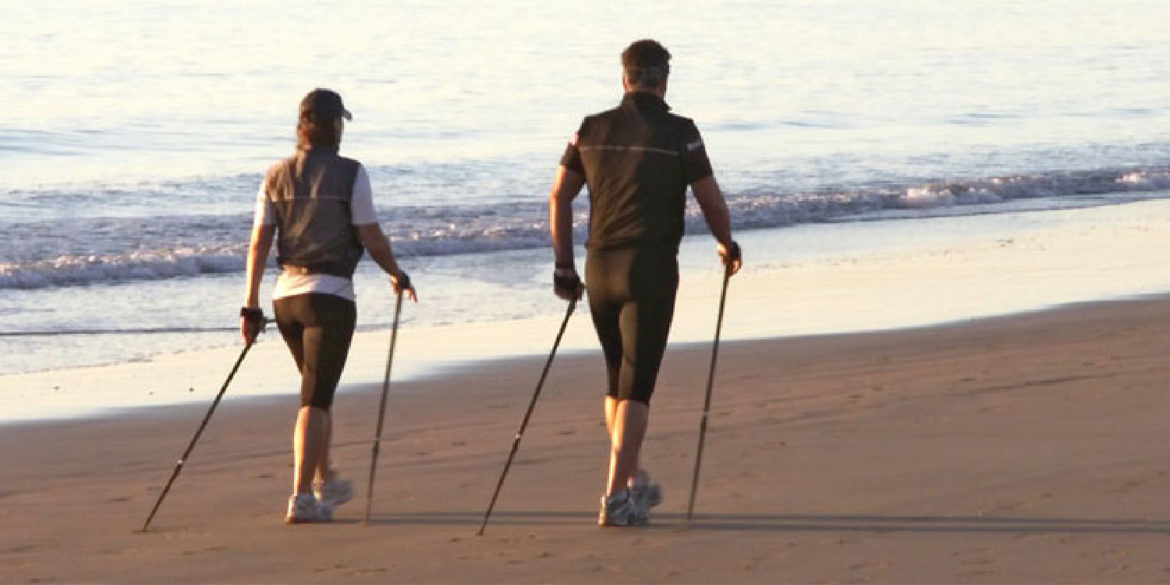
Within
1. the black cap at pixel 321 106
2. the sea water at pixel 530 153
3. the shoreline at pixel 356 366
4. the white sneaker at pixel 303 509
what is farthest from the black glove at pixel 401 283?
the sea water at pixel 530 153

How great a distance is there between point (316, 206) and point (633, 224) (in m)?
1.10

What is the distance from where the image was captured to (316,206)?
7.66 meters

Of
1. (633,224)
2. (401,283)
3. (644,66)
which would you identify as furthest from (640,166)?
(401,283)

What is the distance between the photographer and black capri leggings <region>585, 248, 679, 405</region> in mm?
7602

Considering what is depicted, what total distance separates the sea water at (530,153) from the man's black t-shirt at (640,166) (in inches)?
214

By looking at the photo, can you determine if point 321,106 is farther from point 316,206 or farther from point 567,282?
point 567,282

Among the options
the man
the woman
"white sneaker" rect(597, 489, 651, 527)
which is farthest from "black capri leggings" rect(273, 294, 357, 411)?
"white sneaker" rect(597, 489, 651, 527)

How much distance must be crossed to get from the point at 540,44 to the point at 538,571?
4678 cm

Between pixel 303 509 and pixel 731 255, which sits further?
pixel 303 509

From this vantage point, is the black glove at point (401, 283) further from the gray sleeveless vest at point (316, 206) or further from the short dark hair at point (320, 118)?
the short dark hair at point (320, 118)

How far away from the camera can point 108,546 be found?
7492mm

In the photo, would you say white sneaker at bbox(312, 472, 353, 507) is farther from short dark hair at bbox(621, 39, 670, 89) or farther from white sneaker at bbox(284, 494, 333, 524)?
short dark hair at bbox(621, 39, 670, 89)

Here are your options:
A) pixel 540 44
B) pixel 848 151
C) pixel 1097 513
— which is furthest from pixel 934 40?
pixel 1097 513

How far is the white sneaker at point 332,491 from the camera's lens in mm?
7926
